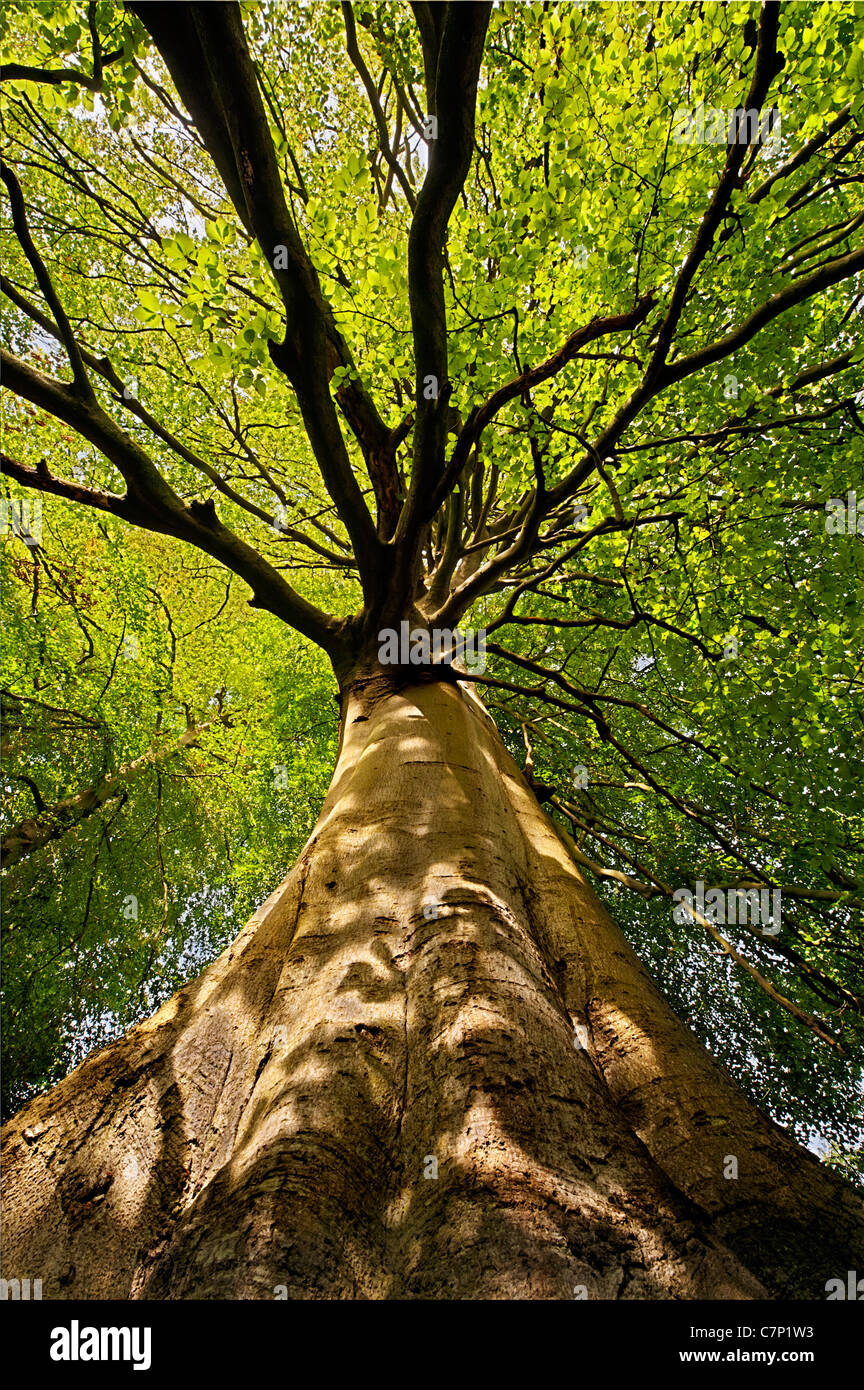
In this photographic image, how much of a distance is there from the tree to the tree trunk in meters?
0.01

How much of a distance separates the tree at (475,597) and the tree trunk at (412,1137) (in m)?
0.01

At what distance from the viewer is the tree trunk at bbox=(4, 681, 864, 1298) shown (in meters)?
1.18

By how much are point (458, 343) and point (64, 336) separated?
8.78 ft

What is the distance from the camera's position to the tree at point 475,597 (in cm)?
139

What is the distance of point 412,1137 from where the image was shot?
1528 millimetres

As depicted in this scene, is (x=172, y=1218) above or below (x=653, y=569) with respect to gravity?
below

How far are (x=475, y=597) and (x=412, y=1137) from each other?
416cm

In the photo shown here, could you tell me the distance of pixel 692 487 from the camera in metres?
5.57

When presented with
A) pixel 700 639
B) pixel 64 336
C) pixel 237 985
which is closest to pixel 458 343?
pixel 64 336

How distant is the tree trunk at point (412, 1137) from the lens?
1181mm

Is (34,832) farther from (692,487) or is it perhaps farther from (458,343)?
(692,487)

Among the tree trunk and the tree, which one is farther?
the tree

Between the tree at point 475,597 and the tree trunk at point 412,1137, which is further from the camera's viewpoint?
the tree at point 475,597
